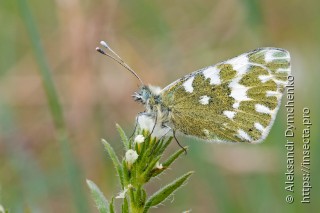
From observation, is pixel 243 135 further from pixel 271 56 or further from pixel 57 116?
pixel 57 116

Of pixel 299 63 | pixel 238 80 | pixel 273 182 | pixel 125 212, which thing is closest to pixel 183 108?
pixel 238 80

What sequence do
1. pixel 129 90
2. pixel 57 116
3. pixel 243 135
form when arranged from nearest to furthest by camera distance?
pixel 243 135, pixel 57 116, pixel 129 90

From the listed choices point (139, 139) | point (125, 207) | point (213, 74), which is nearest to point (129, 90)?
point (213, 74)

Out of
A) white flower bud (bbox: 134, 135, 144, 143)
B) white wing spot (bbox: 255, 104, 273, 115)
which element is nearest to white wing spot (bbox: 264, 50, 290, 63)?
white wing spot (bbox: 255, 104, 273, 115)

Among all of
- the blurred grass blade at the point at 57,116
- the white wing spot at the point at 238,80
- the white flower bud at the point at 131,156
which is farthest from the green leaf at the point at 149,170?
the blurred grass blade at the point at 57,116

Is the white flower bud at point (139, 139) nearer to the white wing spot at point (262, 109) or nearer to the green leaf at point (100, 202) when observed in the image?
the green leaf at point (100, 202)
